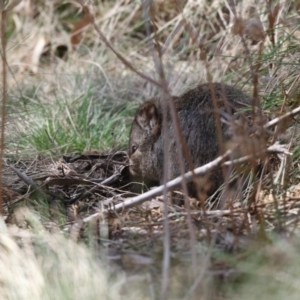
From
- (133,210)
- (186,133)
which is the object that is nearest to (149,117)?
(186,133)

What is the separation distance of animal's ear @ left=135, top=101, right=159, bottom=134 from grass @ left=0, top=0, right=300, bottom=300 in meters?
0.39

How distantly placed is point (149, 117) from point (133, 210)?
156cm

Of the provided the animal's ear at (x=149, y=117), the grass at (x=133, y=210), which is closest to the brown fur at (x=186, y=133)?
the animal's ear at (x=149, y=117)

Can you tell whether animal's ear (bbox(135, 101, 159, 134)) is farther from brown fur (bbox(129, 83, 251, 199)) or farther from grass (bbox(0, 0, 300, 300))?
grass (bbox(0, 0, 300, 300))

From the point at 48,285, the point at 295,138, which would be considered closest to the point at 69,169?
the point at 295,138

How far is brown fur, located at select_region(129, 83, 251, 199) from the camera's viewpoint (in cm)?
498

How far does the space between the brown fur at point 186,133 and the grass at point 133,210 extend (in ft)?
0.96

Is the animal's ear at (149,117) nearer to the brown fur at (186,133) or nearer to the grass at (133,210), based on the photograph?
the brown fur at (186,133)

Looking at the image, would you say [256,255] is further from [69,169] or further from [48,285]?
[69,169]

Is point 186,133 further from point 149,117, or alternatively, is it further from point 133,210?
point 133,210

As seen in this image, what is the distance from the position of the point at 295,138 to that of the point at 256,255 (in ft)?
5.03

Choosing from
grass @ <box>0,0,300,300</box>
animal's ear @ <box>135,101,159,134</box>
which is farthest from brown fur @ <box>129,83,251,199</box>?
grass @ <box>0,0,300,300</box>

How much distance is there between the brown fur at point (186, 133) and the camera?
498 cm

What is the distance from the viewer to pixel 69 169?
543 cm
